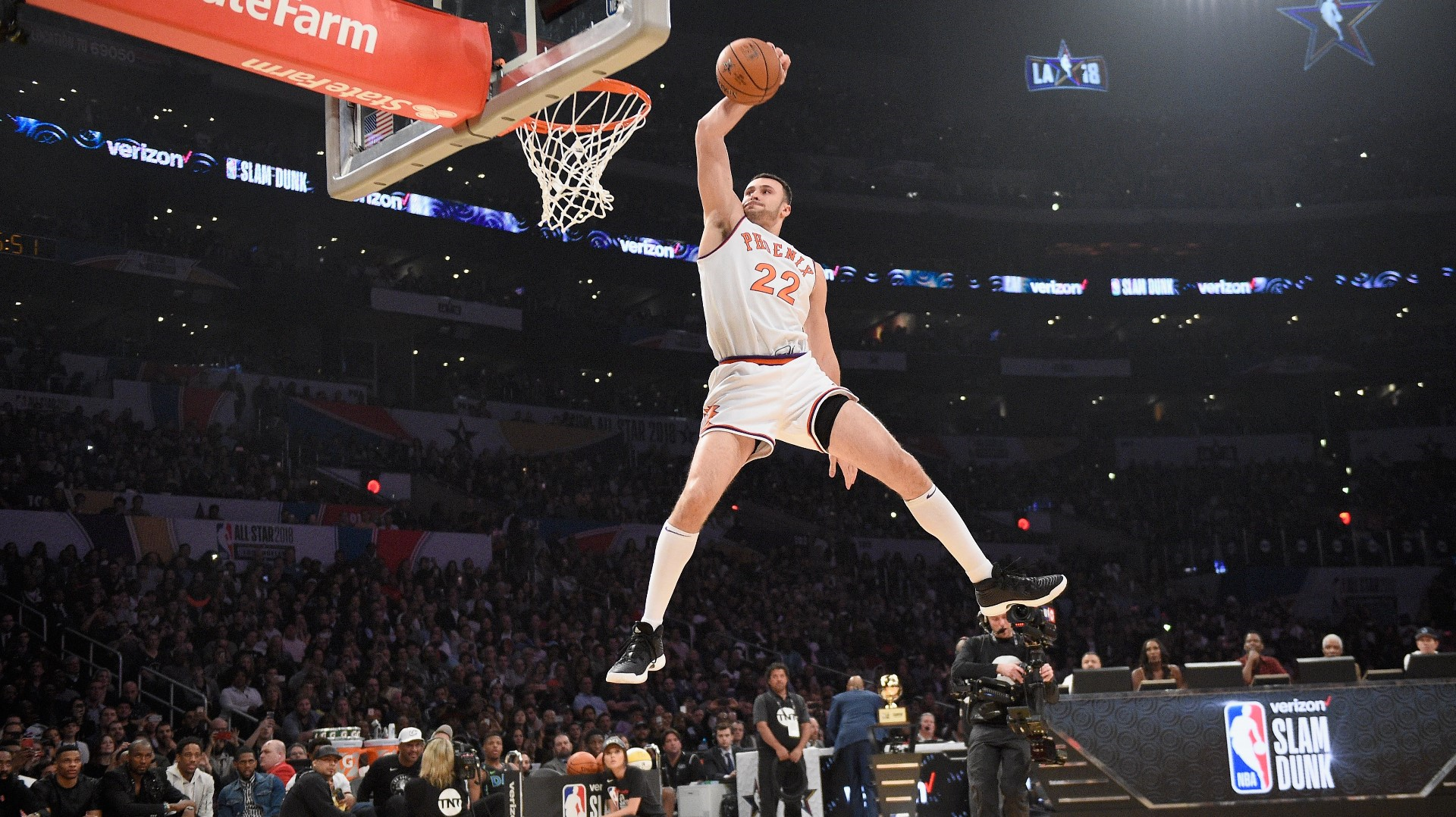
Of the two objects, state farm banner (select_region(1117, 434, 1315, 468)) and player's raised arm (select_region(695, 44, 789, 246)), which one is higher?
state farm banner (select_region(1117, 434, 1315, 468))

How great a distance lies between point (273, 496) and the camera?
20500 mm

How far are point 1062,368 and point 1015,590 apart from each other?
104ft

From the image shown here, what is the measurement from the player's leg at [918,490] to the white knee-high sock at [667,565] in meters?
0.67

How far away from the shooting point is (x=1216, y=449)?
33625 millimetres

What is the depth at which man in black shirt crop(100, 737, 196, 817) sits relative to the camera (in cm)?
952

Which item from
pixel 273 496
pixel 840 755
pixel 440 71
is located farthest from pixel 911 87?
pixel 440 71

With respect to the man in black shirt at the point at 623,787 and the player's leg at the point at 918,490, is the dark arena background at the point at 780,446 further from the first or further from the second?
the player's leg at the point at 918,490

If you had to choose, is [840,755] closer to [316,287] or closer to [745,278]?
[745,278]

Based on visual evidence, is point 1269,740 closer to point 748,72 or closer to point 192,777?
point 748,72

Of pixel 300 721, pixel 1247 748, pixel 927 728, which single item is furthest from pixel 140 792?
pixel 927 728

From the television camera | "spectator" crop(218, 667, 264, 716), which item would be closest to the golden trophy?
the television camera

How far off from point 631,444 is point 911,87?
52.0 feet

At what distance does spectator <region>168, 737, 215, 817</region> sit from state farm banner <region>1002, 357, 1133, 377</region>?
27453 millimetres

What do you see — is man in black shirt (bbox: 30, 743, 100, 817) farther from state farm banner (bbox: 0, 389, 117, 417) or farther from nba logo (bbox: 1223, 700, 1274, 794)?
state farm banner (bbox: 0, 389, 117, 417)
